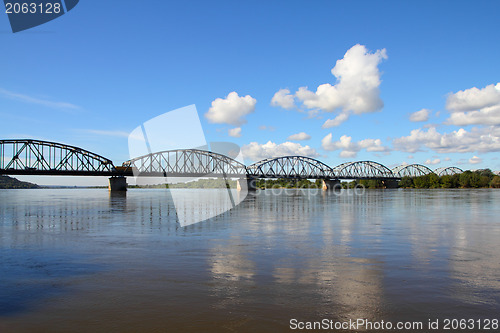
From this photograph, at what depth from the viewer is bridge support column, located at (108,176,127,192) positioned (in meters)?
151

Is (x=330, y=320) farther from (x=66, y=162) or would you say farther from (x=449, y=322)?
(x=66, y=162)

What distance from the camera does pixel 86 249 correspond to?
16.3m

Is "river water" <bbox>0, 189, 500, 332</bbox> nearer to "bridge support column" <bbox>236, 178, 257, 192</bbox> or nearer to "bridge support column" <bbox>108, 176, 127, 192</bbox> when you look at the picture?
"bridge support column" <bbox>108, 176, 127, 192</bbox>

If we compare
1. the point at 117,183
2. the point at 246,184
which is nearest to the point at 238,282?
the point at 117,183

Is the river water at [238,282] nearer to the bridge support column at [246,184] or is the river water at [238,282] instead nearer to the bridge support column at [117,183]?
the bridge support column at [117,183]

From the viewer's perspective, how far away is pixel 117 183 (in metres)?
153

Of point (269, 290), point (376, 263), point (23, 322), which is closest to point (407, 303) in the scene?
point (269, 290)

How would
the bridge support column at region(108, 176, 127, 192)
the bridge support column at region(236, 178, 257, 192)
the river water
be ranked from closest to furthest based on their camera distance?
the river water
the bridge support column at region(108, 176, 127, 192)
the bridge support column at region(236, 178, 257, 192)

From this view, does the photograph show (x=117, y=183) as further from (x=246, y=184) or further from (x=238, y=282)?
(x=238, y=282)

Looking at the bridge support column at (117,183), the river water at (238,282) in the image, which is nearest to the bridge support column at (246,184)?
the bridge support column at (117,183)

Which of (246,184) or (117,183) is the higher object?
(117,183)

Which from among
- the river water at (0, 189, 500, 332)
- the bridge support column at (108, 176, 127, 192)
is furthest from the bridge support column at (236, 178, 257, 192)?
the river water at (0, 189, 500, 332)

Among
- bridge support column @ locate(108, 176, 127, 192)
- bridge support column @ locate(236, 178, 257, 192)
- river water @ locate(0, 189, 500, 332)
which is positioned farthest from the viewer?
bridge support column @ locate(236, 178, 257, 192)

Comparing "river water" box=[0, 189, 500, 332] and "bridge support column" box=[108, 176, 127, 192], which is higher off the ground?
"bridge support column" box=[108, 176, 127, 192]
